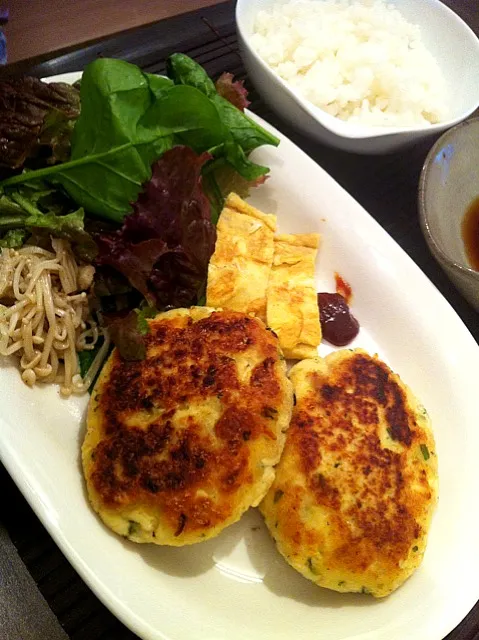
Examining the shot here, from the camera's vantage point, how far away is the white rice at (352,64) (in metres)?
2.78

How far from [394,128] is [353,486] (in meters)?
1.66

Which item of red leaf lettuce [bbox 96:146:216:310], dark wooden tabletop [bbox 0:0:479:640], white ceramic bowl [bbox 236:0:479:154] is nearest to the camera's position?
dark wooden tabletop [bbox 0:0:479:640]

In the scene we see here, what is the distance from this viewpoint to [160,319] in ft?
6.50

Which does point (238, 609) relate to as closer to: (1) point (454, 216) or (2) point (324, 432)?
(2) point (324, 432)

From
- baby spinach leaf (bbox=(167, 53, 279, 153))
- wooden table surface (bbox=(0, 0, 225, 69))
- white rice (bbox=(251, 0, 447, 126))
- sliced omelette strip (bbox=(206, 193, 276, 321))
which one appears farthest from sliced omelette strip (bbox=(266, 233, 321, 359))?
wooden table surface (bbox=(0, 0, 225, 69))

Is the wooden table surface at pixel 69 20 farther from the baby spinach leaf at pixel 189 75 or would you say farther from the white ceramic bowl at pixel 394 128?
the baby spinach leaf at pixel 189 75

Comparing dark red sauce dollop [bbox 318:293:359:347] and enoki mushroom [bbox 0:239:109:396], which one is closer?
enoki mushroom [bbox 0:239:109:396]

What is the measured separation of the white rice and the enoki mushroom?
1524mm

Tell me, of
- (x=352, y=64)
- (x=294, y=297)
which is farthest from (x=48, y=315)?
(x=352, y=64)

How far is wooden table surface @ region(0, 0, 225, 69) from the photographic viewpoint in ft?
9.87

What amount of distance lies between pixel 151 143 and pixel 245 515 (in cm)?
134

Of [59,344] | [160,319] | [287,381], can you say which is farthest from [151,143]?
[287,381]

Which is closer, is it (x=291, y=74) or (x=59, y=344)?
(x=59, y=344)

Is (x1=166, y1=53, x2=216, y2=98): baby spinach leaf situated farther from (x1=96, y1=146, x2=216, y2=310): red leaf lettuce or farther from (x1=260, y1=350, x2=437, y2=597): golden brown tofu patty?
(x1=260, y1=350, x2=437, y2=597): golden brown tofu patty
